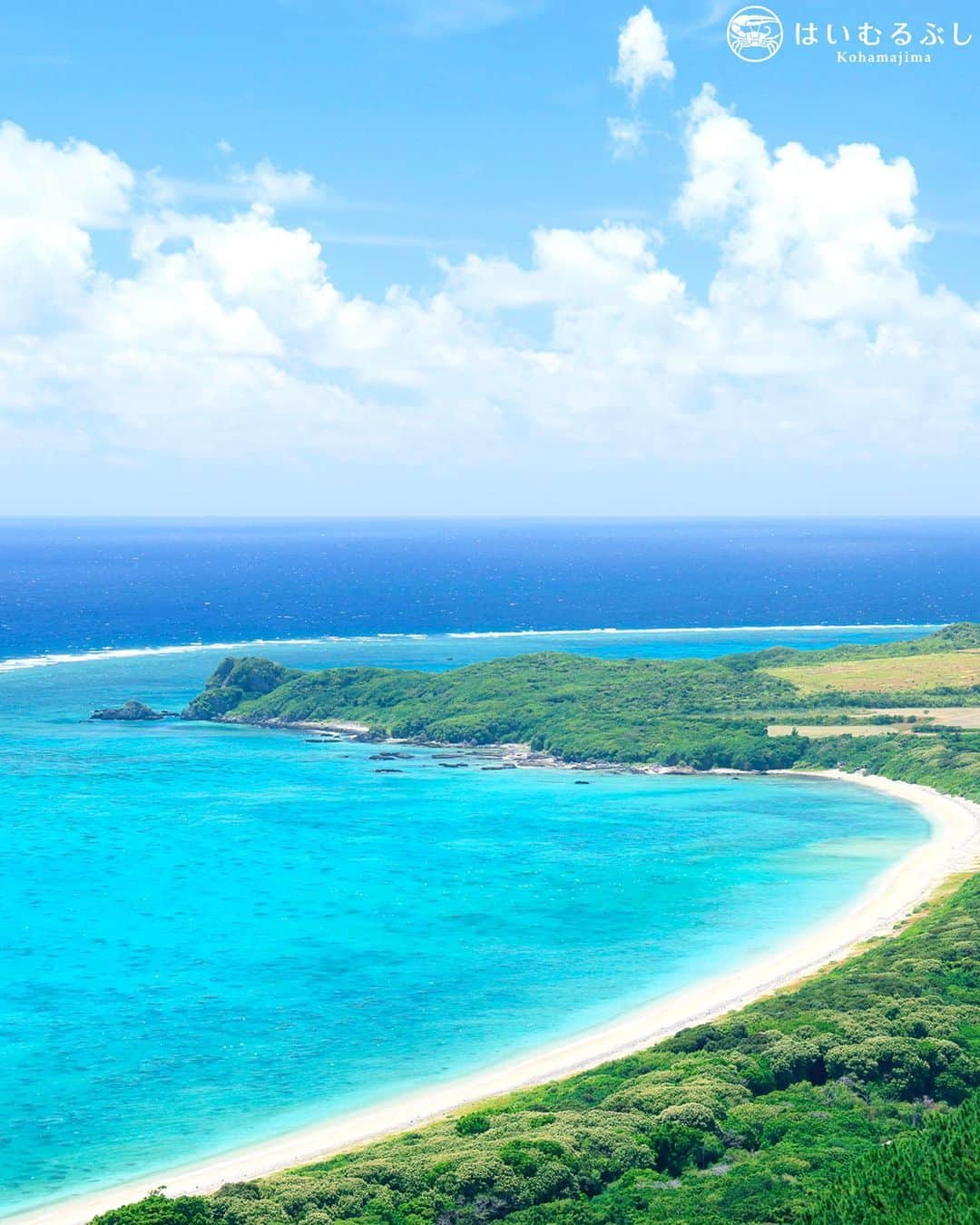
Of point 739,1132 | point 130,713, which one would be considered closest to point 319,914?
point 739,1132

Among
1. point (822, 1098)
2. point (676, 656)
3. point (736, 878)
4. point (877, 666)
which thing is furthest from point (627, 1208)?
point (676, 656)

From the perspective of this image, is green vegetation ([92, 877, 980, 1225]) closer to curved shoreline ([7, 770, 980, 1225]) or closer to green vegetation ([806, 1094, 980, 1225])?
green vegetation ([806, 1094, 980, 1225])

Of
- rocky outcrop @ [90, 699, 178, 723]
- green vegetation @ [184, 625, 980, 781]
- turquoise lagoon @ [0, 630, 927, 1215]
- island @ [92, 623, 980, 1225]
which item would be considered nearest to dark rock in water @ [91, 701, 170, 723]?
Result: rocky outcrop @ [90, 699, 178, 723]

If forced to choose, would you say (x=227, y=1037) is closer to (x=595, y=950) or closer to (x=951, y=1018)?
(x=595, y=950)

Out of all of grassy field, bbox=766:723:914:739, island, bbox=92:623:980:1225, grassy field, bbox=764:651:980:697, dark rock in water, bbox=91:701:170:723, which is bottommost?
island, bbox=92:623:980:1225

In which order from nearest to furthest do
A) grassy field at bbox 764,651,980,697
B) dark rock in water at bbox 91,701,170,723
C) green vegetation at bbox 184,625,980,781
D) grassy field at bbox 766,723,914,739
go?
green vegetation at bbox 184,625,980,781, grassy field at bbox 766,723,914,739, dark rock in water at bbox 91,701,170,723, grassy field at bbox 764,651,980,697

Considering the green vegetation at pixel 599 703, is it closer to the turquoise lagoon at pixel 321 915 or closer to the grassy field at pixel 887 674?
the grassy field at pixel 887 674

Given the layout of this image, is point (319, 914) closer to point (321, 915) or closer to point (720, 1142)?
point (321, 915)
